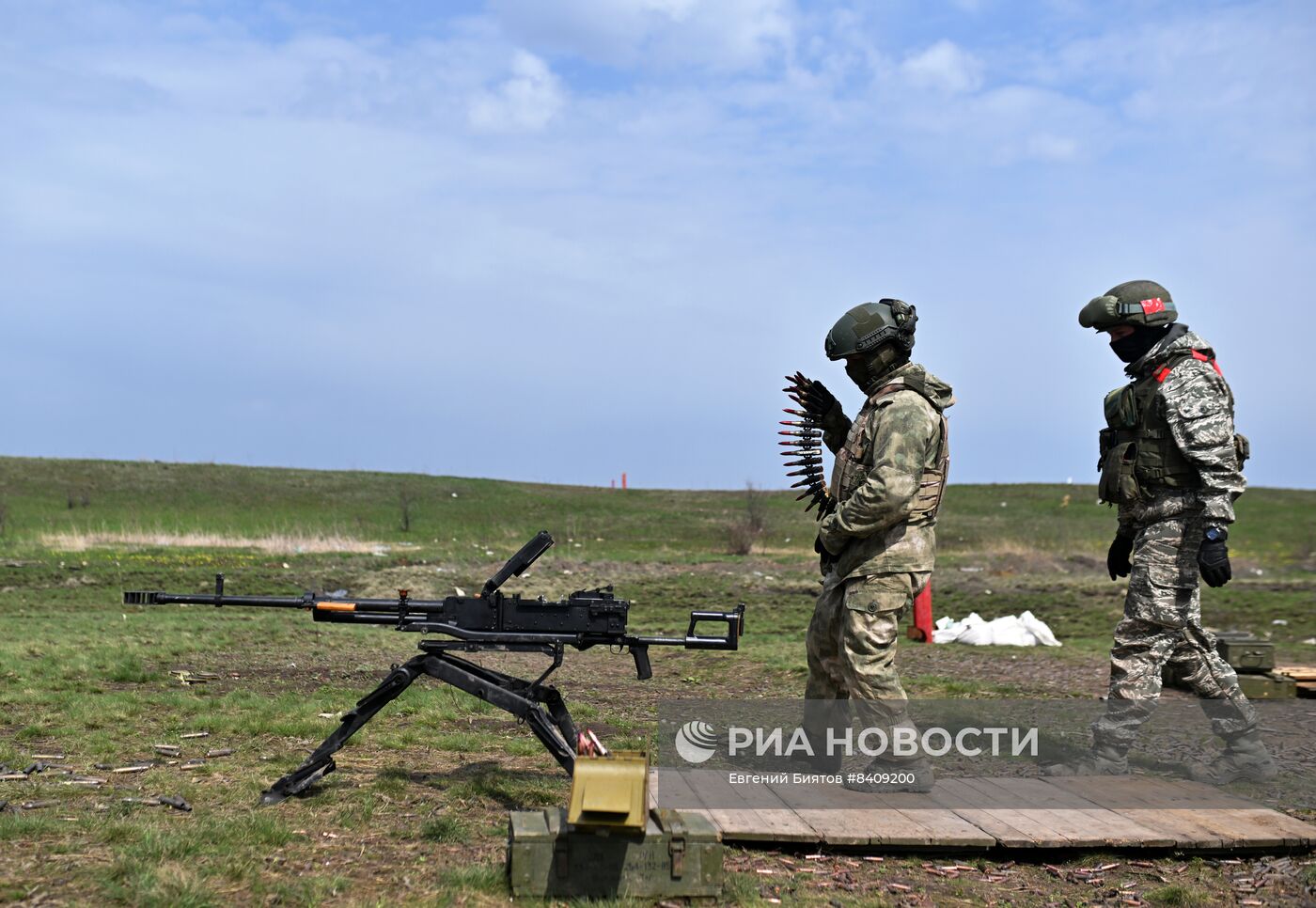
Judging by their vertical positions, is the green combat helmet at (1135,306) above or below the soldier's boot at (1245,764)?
above

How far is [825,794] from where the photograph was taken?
701 cm

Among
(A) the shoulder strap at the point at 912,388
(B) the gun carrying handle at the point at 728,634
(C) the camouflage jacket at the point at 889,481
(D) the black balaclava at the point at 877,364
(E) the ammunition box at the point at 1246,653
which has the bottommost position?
(E) the ammunition box at the point at 1246,653

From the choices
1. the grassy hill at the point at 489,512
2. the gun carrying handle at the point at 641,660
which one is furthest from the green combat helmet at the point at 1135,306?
the grassy hill at the point at 489,512

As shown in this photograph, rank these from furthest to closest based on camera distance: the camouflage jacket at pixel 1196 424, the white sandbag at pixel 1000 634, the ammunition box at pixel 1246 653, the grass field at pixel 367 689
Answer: the white sandbag at pixel 1000 634, the ammunition box at pixel 1246 653, the camouflage jacket at pixel 1196 424, the grass field at pixel 367 689

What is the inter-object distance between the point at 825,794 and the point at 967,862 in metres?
1.00

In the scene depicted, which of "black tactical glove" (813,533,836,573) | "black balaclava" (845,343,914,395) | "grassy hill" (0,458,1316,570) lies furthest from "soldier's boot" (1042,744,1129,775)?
"grassy hill" (0,458,1316,570)

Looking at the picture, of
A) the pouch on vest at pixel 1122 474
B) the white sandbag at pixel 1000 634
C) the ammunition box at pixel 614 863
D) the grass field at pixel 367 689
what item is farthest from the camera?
the white sandbag at pixel 1000 634

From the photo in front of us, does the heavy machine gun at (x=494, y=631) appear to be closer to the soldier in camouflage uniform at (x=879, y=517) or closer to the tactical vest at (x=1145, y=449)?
the soldier in camouflage uniform at (x=879, y=517)

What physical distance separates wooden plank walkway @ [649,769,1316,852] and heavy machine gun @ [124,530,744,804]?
874 millimetres

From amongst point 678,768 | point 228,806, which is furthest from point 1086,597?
point 228,806

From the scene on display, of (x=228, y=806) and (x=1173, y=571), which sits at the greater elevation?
(x=1173, y=571)

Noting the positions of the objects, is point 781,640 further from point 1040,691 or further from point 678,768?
point 678,768

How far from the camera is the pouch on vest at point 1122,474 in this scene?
8.23 metres

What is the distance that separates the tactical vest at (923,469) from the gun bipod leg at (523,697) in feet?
7.14
